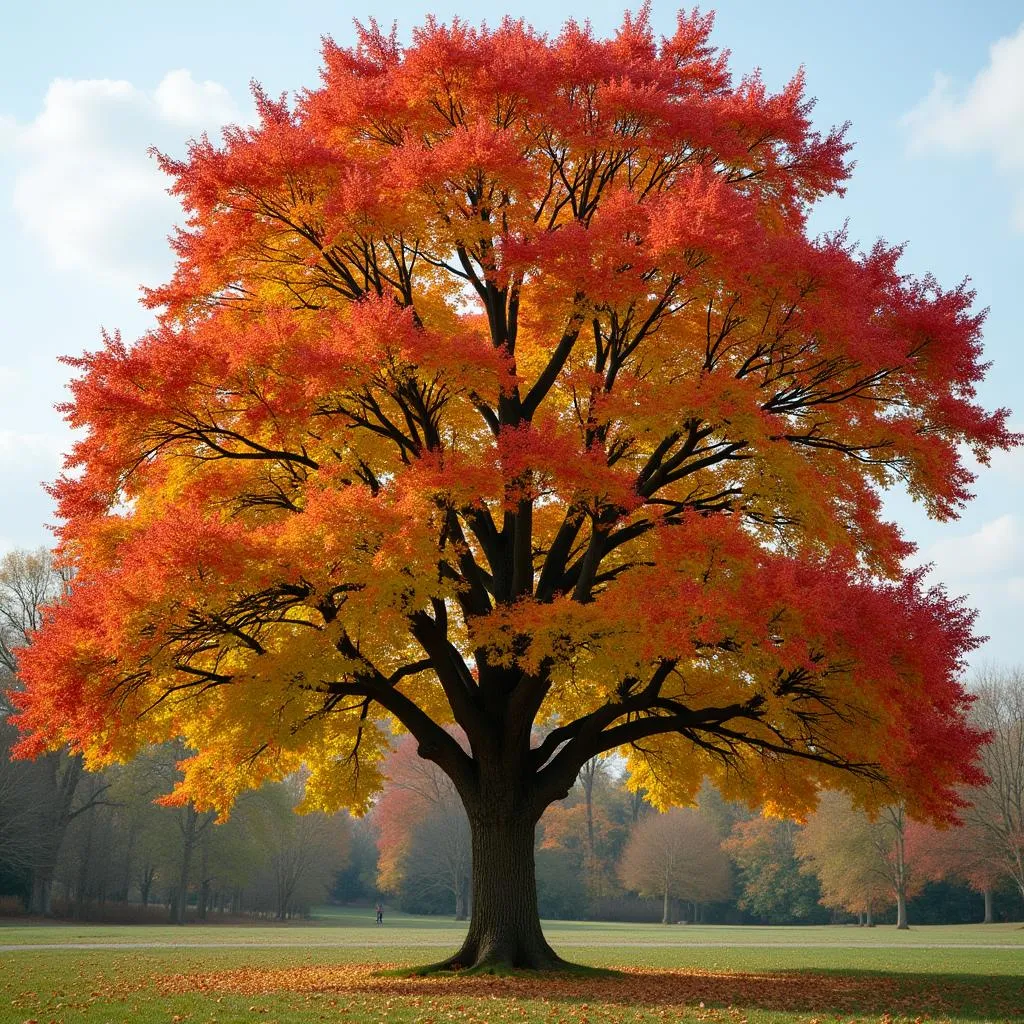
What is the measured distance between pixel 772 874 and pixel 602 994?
192 feet

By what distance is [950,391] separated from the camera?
14938 mm

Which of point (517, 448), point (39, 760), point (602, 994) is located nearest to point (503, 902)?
point (602, 994)

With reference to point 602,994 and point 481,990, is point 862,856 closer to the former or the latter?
point 602,994

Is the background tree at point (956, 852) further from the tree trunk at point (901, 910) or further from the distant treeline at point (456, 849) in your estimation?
the tree trunk at point (901, 910)

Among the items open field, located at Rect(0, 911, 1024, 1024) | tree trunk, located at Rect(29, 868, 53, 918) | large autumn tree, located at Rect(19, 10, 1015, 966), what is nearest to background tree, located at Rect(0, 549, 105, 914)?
tree trunk, located at Rect(29, 868, 53, 918)

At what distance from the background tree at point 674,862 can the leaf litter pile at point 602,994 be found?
49.0 metres

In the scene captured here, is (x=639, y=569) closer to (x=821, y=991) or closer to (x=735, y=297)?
(x=735, y=297)

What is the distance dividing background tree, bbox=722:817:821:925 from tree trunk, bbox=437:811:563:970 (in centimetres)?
5444

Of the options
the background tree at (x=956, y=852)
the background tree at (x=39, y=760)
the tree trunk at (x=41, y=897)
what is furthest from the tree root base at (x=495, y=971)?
the background tree at (x=956, y=852)

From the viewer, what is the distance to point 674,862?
63625mm

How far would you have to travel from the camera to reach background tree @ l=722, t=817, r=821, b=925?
65688mm

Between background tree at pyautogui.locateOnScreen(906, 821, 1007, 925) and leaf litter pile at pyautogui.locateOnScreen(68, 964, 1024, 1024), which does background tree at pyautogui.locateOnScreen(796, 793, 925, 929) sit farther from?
leaf litter pile at pyautogui.locateOnScreen(68, 964, 1024, 1024)

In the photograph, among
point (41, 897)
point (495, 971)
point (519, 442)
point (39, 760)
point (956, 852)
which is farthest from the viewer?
point (956, 852)

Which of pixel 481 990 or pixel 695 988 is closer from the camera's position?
pixel 481 990
